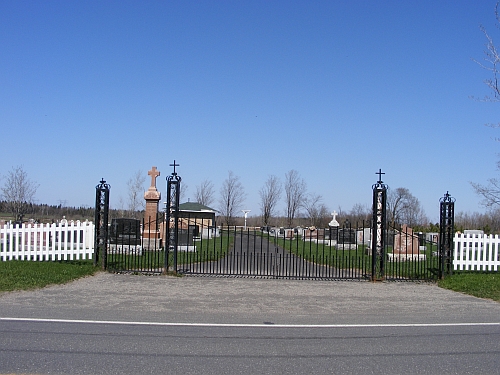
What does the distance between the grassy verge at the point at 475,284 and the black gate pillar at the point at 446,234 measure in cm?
32

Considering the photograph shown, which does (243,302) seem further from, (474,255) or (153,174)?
(153,174)

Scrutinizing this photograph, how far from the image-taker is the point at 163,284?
12.3 metres

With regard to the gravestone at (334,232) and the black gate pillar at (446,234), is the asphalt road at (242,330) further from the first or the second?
the gravestone at (334,232)

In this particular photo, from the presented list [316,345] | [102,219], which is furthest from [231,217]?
[316,345]

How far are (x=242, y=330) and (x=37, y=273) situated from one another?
714cm

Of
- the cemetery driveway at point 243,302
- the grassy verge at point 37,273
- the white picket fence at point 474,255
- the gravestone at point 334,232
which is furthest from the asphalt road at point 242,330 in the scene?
the gravestone at point 334,232

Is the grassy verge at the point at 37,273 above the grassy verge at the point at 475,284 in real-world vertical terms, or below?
above

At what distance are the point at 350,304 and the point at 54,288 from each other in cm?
673

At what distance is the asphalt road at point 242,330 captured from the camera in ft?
19.0

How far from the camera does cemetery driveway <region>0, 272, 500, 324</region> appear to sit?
343 inches

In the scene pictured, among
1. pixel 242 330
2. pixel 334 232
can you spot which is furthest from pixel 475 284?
pixel 334 232

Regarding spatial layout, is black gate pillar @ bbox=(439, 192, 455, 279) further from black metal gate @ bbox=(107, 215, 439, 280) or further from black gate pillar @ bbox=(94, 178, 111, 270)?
black gate pillar @ bbox=(94, 178, 111, 270)

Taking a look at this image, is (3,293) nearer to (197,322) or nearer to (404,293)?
(197,322)

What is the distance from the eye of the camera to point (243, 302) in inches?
405
